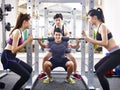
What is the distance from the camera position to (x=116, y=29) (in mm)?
6293

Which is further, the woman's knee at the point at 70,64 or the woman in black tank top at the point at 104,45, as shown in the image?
the woman's knee at the point at 70,64

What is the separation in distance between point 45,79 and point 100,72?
182 centimetres

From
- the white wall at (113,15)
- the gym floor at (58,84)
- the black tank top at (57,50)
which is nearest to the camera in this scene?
the gym floor at (58,84)

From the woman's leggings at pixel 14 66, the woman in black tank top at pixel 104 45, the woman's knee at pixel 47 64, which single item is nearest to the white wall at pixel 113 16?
the woman's knee at pixel 47 64

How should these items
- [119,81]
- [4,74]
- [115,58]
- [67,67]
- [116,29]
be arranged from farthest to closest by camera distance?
[116,29] < [4,74] < [119,81] < [67,67] < [115,58]

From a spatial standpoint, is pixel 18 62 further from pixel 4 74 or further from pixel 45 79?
pixel 4 74

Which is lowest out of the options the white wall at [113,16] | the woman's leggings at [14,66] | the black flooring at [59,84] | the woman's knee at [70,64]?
the black flooring at [59,84]

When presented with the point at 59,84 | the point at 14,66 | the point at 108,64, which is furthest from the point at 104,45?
the point at 59,84

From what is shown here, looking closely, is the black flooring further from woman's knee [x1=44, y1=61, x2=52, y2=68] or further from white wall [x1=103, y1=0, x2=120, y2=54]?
white wall [x1=103, y1=0, x2=120, y2=54]

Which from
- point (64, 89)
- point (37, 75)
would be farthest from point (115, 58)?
point (37, 75)

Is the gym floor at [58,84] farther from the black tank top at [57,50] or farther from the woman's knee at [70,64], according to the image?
the black tank top at [57,50]

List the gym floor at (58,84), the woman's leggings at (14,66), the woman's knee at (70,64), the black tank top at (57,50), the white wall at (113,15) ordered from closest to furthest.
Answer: the woman's leggings at (14,66) → the gym floor at (58,84) → the woman's knee at (70,64) → the black tank top at (57,50) → the white wall at (113,15)

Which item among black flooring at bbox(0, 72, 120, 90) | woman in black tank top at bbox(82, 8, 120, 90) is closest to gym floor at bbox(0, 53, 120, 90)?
black flooring at bbox(0, 72, 120, 90)

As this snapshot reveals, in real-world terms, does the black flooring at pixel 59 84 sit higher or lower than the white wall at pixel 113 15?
lower
